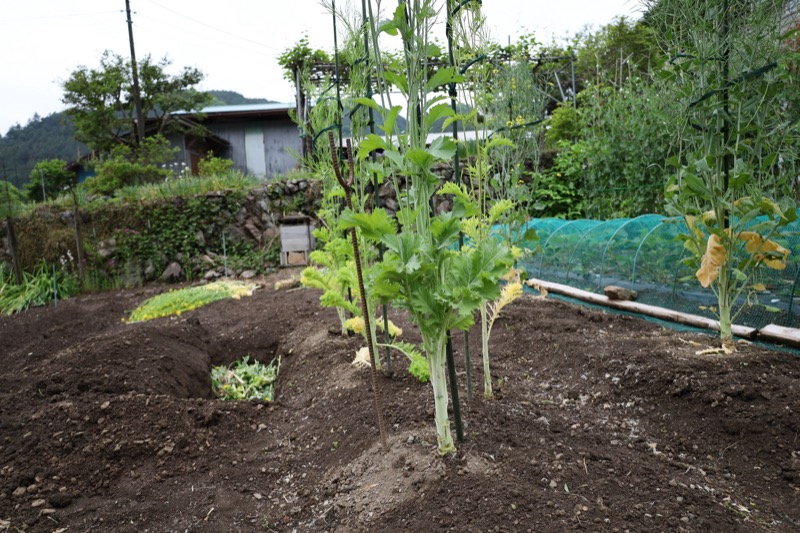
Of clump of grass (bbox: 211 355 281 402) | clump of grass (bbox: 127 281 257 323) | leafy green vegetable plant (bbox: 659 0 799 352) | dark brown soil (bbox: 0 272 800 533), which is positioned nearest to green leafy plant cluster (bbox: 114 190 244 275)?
clump of grass (bbox: 127 281 257 323)

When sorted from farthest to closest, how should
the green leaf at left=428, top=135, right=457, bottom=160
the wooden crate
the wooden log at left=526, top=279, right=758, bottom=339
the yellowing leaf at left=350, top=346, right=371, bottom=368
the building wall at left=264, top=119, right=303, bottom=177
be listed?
the building wall at left=264, top=119, right=303, bottom=177 → the wooden crate → the wooden log at left=526, top=279, right=758, bottom=339 → the yellowing leaf at left=350, top=346, right=371, bottom=368 → the green leaf at left=428, top=135, right=457, bottom=160

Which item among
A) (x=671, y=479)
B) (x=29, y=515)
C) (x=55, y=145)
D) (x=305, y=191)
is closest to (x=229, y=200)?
(x=305, y=191)

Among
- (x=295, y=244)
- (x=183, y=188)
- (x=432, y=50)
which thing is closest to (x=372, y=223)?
(x=432, y=50)

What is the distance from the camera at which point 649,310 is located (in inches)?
210

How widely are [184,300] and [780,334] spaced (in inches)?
305

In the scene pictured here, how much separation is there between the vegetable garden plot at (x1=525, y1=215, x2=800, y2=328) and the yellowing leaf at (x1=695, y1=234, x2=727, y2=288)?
0.33m

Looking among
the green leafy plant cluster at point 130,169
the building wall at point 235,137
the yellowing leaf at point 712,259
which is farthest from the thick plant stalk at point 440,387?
the building wall at point 235,137

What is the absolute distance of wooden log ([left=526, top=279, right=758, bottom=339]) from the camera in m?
4.39

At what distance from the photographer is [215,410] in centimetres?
374

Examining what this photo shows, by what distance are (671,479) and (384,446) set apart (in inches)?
54.5

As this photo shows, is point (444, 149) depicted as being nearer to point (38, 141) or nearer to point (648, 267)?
point (648, 267)

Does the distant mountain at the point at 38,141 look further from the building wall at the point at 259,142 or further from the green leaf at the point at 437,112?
the green leaf at the point at 437,112

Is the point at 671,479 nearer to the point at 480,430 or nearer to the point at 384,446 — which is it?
the point at 480,430

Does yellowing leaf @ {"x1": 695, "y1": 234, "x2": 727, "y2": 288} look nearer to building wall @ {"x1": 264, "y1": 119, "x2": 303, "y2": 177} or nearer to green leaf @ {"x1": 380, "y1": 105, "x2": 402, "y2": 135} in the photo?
green leaf @ {"x1": 380, "y1": 105, "x2": 402, "y2": 135}
